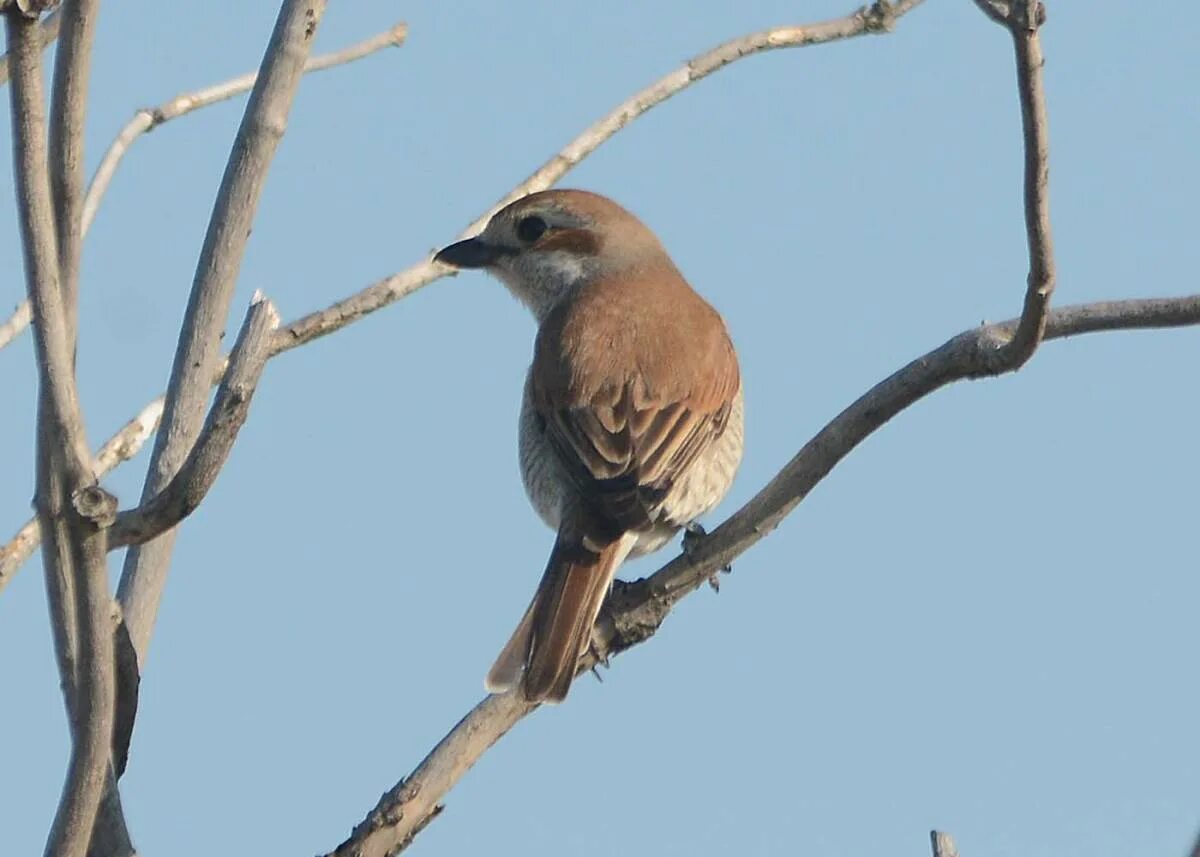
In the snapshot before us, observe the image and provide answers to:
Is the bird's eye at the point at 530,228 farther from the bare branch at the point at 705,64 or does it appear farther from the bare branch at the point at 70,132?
the bare branch at the point at 70,132

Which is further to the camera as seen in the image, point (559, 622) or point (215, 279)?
point (559, 622)

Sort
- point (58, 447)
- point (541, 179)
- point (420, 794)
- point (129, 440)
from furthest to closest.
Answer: point (541, 179) < point (129, 440) < point (420, 794) < point (58, 447)

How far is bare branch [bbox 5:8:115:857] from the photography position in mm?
2289

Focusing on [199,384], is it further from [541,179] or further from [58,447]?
[541,179]

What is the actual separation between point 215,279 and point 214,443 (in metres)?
0.75

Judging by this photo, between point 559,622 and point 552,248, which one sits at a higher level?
point 552,248

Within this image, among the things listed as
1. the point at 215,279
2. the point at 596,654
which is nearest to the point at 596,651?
the point at 596,654

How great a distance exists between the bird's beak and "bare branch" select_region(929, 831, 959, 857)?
3149 mm

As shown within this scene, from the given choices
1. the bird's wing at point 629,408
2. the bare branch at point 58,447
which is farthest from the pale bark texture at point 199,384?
the bird's wing at point 629,408

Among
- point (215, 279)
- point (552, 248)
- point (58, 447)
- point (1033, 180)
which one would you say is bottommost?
point (1033, 180)

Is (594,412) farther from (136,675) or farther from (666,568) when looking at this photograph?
(136,675)

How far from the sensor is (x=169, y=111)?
14.6 feet

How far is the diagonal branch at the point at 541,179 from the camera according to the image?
12.9ft

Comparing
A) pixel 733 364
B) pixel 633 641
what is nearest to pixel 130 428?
pixel 633 641
